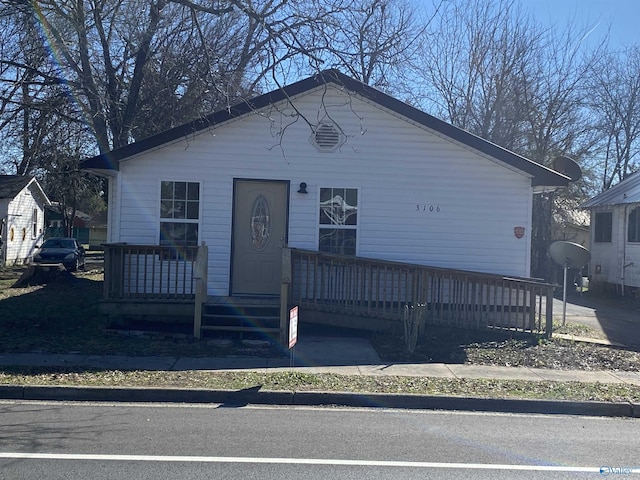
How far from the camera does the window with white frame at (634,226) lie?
61.4 ft

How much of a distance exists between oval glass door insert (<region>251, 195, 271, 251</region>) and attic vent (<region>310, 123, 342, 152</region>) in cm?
150

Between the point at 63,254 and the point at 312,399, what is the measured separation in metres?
21.9

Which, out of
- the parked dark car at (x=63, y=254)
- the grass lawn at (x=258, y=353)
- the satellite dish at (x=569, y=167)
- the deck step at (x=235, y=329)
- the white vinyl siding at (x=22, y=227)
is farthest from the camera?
the white vinyl siding at (x=22, y=227)

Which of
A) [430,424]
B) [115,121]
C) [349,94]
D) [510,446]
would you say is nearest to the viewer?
[510,446]

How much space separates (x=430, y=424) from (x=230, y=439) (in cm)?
216

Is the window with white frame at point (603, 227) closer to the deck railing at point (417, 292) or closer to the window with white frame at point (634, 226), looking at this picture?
the window with white frame at point (634, 226)

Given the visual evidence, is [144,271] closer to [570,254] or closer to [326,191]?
[326,191]

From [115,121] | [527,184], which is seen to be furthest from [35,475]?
[115,121]

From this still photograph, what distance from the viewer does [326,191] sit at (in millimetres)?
12281

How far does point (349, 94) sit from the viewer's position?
1180 cm

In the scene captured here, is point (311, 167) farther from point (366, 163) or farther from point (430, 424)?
point (430, 424)

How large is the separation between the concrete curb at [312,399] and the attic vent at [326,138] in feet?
19.6

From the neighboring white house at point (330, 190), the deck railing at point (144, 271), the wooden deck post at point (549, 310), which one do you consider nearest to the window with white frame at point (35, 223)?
the neighboring white house at point (330, 190)

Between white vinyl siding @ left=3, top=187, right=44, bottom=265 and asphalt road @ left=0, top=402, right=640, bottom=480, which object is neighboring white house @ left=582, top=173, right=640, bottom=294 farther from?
white vinyl siding @ left=3, top=187, right=44, bottom=265
